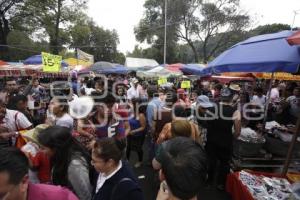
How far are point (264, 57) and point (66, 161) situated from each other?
326cm

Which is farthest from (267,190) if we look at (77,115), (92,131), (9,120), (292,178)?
(9,120)

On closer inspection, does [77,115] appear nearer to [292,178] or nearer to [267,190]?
[267,190]

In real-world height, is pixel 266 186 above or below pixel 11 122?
below

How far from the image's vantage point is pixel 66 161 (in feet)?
8.91

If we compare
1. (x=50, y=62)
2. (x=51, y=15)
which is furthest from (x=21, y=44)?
(x=50, y=62)

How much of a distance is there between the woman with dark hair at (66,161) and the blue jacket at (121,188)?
0.59 ft

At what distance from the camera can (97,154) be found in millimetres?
2658

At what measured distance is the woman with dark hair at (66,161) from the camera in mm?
2670

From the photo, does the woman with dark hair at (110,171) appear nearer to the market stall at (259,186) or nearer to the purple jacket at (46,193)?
the purple jacket at (46,193)

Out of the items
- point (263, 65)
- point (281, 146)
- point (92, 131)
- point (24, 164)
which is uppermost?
point (263, 65)

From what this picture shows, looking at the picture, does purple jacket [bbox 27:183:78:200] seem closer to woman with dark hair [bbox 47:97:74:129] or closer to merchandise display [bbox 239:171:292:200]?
woman with dark hair [bbox 47:97:74:129]

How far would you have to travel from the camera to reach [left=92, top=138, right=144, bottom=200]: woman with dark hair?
2.46 metres

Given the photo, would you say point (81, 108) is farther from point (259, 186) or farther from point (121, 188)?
point (259, 186)

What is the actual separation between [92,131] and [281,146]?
3.48 m
